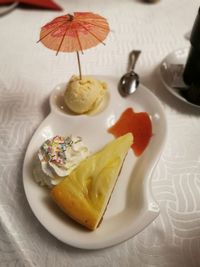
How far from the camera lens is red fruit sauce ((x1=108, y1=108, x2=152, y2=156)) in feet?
1.84

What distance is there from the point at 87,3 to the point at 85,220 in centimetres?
77

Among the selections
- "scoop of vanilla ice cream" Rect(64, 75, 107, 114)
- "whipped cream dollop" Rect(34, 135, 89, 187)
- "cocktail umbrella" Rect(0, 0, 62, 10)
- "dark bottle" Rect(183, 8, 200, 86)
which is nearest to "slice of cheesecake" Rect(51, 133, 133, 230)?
"whipped cream dollop" Rect(34, 135, 89, 187)

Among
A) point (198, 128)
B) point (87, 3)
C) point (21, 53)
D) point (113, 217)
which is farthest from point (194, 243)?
point (87, 3)

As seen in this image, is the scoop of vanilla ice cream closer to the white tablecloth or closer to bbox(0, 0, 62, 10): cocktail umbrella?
the white tablecloth

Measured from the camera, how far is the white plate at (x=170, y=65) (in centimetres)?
63

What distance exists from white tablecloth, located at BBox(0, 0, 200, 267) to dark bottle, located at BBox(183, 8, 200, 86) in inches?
2.4

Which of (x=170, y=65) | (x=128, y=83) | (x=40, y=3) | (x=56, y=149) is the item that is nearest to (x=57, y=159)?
(x=56, y=149)

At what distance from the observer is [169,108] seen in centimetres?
63

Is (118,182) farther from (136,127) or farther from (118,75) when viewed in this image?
(118,75)

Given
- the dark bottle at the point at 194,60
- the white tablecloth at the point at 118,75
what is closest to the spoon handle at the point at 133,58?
the white tablecloth at the point at 118,75

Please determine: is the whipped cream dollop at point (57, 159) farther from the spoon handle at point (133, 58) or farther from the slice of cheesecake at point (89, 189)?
the spoon handle at point (133, 58)

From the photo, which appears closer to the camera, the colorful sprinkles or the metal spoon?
the colorful sprinkles

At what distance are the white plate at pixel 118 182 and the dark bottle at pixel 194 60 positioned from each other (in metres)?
0.09

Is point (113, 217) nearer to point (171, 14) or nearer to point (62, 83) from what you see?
point (62, 83)
